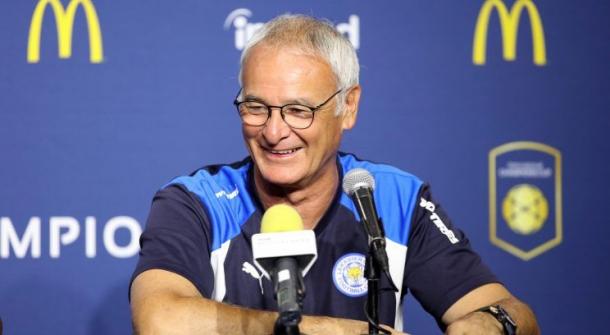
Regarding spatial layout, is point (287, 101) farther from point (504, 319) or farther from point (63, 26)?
point (63, 26)

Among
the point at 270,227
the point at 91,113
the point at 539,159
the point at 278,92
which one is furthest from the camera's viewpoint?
the point at 539,159

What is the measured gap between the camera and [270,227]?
1520 millimetres

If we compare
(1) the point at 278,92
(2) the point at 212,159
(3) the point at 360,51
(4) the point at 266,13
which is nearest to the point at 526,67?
(3) the point at 360,51

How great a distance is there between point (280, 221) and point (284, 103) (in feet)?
2.67

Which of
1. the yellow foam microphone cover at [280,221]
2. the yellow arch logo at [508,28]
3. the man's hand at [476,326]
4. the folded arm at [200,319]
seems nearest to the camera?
the yellow foam microphone cover at [280,221]

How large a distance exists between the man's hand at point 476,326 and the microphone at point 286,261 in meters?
0.72

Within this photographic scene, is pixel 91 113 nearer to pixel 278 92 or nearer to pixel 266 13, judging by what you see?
pixel 266 13

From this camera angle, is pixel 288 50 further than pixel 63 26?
No

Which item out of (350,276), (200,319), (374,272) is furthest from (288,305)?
(350,276)

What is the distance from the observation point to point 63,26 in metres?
3.24

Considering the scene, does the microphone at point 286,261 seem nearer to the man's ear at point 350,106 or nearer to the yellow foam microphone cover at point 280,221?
the yellow foam microphone cover at point 280,221

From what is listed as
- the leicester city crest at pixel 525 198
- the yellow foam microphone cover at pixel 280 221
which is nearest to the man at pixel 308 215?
the yellow foam microphone cover at pixel 280 221

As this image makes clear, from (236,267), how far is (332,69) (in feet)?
2.11

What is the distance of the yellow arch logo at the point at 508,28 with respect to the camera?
11.3 feet
